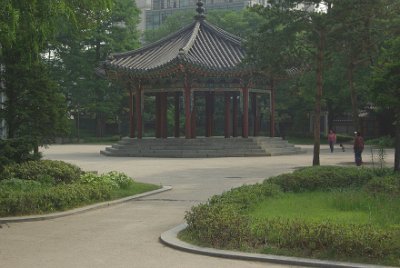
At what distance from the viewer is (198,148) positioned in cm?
3116

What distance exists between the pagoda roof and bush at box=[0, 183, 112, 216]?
19829 mm

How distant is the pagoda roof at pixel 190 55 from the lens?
31.3 metres

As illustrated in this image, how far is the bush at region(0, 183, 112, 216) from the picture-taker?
32.7ft

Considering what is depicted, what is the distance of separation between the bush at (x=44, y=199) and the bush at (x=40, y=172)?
1570 millimetres

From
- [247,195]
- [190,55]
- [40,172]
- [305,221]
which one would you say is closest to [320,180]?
[247,195]

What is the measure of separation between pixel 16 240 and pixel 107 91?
46.9 meters

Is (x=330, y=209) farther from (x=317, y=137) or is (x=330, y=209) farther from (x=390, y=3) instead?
(x=390, y=3)


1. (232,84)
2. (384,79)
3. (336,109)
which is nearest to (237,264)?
(384,79)

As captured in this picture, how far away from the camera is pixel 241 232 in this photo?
7.31 meters

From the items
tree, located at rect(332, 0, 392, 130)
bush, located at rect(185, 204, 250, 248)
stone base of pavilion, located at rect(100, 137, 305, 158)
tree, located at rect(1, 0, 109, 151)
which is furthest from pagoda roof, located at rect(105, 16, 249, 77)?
bush, located at rect(185, 204, 250, 248)

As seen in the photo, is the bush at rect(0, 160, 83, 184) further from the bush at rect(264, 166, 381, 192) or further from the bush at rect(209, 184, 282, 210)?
the bush at rect(264, 166, 381, 192)

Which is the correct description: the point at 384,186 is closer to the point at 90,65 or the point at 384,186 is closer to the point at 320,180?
the point at 320,180

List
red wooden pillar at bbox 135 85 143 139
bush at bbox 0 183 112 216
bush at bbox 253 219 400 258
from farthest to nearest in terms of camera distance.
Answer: red wooden pillar at bbox 135 85 143 139 → bush at bbox 0 183 112 216 → bush at bbox 253 219 400 258

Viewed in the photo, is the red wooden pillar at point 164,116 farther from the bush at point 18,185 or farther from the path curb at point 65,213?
the bush at point 18,185
